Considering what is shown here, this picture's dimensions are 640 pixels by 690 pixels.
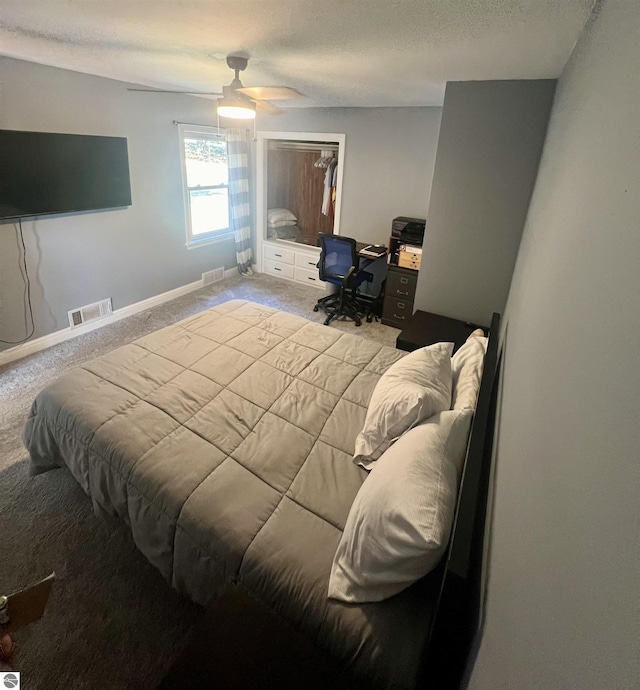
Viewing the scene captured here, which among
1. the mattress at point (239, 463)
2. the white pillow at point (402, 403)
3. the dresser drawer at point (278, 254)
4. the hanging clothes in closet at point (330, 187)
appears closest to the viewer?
the mattress at point (239, 463)

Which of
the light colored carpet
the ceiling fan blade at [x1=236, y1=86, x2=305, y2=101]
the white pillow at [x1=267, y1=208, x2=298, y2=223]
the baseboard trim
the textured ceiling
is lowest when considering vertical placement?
the light colored carpet

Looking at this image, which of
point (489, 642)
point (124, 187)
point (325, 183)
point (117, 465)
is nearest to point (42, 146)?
point (124, 187)

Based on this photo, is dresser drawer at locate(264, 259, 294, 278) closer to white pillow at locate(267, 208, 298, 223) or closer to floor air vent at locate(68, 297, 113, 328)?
white pillow at locate(267, 208, 298, 223)

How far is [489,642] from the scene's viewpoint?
722mm

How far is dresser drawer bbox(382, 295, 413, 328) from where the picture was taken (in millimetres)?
4118

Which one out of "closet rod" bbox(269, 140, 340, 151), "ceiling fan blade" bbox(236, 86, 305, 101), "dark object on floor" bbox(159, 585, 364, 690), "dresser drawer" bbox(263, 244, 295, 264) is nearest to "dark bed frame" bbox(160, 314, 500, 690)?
"dark object on floor" bbox(159, 585, 364, 690)

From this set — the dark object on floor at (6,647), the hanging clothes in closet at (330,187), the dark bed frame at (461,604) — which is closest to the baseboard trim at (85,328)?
the hanging clothes in closet at (330,187)

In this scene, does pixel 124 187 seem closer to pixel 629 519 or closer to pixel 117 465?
pixel 117 465

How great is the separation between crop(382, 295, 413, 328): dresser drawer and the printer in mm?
626

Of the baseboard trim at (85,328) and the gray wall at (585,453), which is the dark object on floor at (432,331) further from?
the baseboard trim at (85,328)

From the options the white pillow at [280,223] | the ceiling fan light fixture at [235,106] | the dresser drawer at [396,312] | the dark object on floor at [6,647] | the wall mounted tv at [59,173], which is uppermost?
the ceiling fan light fixture at [235,106]

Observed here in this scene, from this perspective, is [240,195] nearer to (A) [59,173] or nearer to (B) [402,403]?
(A) [59,173]

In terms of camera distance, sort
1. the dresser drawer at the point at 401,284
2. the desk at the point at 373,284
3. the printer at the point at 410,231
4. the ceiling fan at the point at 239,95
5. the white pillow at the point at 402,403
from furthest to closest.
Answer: the desk at the point at 373,284
the dresser drawer at the point at 401,284
the printer at the point at 410,231
the ceiling fan at the point at 239,95
the white pillow at the point at 402,403

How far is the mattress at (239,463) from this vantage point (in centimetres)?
114
